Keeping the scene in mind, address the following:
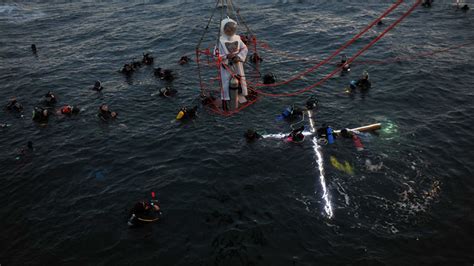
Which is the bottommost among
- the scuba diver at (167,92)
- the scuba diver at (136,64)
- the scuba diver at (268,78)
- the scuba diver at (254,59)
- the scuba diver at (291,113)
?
the scuba diver at (291,113)

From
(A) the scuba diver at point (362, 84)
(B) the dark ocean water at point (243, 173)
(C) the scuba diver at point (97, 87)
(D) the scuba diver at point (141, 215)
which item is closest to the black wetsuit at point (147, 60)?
(B) the dark ocean water at point (243, 173)

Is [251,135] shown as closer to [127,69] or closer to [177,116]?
[177,116]

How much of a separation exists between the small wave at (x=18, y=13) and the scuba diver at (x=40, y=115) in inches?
1249

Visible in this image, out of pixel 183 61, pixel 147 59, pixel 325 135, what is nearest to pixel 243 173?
pixel 325 135

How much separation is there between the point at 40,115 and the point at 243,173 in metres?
15.7

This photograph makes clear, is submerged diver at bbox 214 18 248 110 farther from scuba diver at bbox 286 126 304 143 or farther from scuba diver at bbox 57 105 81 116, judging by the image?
scuba diver at bbox 57 105 81 116

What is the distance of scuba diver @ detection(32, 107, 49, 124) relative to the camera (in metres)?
24.4

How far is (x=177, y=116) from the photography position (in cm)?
2384

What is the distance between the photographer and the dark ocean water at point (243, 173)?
47.9 feet

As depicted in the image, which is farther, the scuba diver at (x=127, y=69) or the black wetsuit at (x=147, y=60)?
the black wetsuit at (x=147, y=60)

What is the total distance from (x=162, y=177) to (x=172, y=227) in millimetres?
3845

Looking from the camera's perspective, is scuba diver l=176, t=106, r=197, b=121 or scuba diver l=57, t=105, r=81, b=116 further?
scuba diver l=57, t=105, r=81, b=116

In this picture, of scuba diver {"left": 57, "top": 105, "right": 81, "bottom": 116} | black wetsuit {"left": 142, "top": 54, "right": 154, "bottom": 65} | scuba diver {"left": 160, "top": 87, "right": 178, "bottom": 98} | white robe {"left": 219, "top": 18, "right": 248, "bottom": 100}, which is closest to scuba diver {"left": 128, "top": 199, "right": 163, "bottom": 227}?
white robe {"left": 219, "top": 18, "right": 248, "bottom": 100}

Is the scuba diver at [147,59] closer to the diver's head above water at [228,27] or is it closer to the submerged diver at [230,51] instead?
the submerged diver at [230,51]
